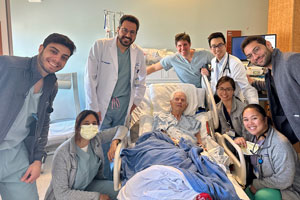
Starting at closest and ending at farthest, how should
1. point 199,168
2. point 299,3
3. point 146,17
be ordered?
point 199,168 < point 299,3 < point 146,17

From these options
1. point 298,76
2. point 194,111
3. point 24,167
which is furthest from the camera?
point 194,111

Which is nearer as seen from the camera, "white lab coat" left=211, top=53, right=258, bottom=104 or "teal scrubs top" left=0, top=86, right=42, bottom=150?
"teal scrubs top" left=0, top=86, right=42, bottom=150

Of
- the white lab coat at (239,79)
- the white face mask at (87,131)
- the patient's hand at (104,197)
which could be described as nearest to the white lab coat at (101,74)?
the white face mask at (87,131)

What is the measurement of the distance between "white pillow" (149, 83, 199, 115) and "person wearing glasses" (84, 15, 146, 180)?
21.8 inches

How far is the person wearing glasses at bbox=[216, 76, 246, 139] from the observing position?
251 cm

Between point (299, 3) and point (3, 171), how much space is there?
3829 mm

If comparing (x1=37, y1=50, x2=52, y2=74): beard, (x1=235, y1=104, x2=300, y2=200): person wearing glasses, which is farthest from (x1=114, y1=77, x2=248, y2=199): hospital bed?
(x1=37, y1=50, x2=52, y2=74): beard

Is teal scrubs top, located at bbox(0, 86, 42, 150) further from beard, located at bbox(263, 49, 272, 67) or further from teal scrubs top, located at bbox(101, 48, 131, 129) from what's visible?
beard, located at bbox(263, 49, 272, 67)

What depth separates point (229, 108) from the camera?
8.47 ft

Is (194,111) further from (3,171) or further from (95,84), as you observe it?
(3,171)

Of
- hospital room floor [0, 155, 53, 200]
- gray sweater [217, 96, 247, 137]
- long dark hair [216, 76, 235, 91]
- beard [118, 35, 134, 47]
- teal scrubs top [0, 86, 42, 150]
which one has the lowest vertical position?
hospital room floor [0, 155, 53, 200]

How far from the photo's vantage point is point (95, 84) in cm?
218

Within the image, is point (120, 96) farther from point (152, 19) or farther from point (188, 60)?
point (152, 19)

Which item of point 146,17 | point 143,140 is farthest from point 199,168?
point 146,17
